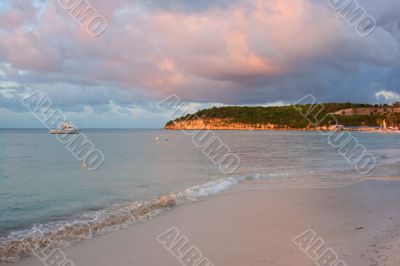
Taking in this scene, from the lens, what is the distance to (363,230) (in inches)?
374

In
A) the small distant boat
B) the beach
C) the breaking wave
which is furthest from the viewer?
the small distant boat

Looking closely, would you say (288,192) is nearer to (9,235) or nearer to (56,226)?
(56,226)

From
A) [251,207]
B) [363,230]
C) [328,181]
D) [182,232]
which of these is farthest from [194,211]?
[328,181]

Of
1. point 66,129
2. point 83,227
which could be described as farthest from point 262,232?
point 66,129

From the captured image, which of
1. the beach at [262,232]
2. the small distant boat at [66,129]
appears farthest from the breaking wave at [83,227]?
the small distant boat at [66,129]

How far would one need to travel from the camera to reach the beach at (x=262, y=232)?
7.67 meters

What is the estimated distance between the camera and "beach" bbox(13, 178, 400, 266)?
767cm

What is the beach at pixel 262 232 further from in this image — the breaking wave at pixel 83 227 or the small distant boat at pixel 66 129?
the small distant boat at pixel 66 129

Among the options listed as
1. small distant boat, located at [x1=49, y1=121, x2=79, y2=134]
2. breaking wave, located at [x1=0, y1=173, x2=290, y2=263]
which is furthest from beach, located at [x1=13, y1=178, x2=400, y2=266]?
small distant boat, located at [x1=49, y1=121, x2=79, y2=134]

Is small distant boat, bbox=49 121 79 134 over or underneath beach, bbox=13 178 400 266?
over

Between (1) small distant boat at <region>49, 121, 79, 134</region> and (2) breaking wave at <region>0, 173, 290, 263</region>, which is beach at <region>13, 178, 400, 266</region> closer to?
(2) breaking wave at <region>0, 173, 290, 263</region>

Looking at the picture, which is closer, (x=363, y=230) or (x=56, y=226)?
(x=363, y=230)

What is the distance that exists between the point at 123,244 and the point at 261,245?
3.09 m

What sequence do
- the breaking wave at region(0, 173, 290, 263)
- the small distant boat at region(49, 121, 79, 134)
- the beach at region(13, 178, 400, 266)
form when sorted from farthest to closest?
the small distant boat at region(49, 121, 79, 134), the breaking wave at region(0, 173, 290, 263), the beach at region(13, 178, 400, 266)
